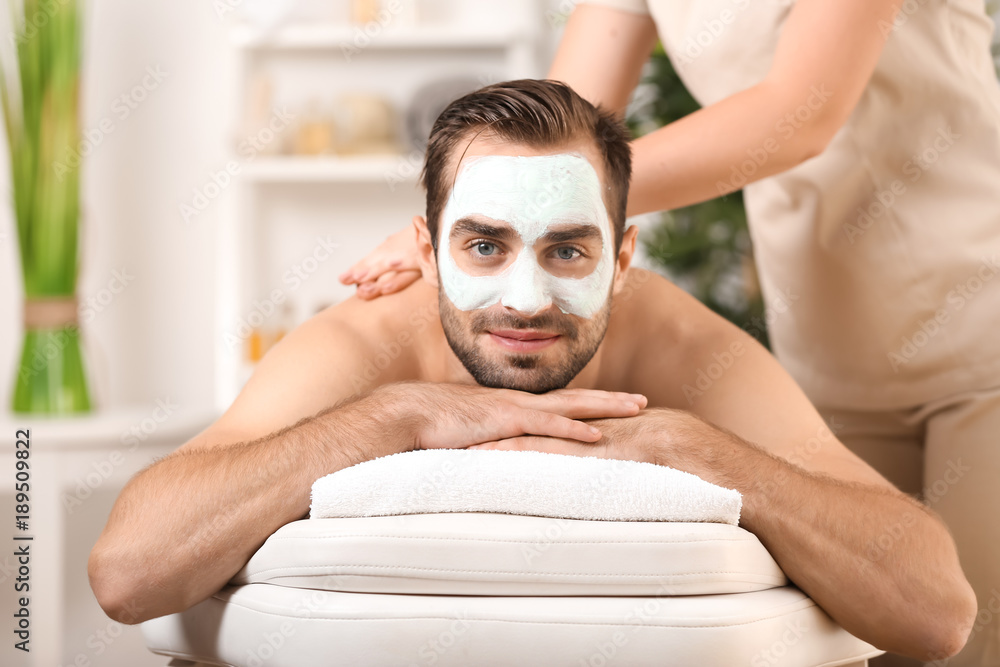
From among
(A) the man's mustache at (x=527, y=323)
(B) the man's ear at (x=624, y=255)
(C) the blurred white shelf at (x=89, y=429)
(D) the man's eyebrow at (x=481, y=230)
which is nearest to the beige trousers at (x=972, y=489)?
(B) the man's ear at (x=624, y=255)

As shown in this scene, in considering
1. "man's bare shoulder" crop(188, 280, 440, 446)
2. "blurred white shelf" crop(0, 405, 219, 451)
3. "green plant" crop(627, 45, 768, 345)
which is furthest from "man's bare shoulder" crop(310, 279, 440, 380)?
"green plant" crop(627, 45, 768, 345)

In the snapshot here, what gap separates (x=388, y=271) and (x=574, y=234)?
1.27 ft

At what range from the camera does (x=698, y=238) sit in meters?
2.70

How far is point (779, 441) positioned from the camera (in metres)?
1.22

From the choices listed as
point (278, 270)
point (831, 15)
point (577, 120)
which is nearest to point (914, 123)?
point (831, 15)

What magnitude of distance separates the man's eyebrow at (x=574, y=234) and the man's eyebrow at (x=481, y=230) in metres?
0.05

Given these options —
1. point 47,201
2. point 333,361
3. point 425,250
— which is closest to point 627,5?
point 425,250

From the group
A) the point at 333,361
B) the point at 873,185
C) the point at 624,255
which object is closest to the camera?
the point at 333,361

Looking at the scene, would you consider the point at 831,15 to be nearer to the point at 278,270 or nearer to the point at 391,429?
the point at 391,429

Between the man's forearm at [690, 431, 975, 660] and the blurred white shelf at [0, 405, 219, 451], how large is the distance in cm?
163

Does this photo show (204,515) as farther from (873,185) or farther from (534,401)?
(873,185)

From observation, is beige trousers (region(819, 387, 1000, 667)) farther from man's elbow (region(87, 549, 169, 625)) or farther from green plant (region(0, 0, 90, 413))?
green plant (region(0, 0, 90, 413))

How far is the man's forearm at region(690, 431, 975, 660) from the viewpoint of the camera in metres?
0.98

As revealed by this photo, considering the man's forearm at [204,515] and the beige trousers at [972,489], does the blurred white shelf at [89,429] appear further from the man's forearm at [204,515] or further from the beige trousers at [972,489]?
the beige trousers at [972,489]
